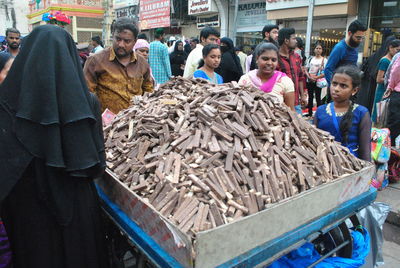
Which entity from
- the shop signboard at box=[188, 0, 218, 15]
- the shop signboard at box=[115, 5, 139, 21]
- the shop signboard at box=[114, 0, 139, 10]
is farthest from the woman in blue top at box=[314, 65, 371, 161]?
the shop signboard at box=[114, 0, 139, 10]

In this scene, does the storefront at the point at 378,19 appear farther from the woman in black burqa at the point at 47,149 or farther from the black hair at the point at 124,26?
the woman in black burqa at the point at 47,149

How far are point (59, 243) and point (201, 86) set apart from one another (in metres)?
1.69

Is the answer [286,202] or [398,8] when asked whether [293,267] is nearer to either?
[286,202]

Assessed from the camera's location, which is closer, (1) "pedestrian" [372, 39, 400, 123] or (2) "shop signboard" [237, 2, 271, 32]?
(1) "pedestrian" [372, 39, 400, 123]

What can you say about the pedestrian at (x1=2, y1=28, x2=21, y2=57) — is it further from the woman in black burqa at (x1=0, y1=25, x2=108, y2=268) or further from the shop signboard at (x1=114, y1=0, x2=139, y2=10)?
the shop signboard at (x1=114, y1=0, x2=139, y2=10)

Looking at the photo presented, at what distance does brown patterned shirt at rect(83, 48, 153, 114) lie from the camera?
10.2ft

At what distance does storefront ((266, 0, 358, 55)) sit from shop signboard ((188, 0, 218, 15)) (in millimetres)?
3844

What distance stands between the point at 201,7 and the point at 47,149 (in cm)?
1646

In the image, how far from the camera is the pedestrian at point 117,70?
10.2 ft

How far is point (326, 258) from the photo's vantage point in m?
2.10

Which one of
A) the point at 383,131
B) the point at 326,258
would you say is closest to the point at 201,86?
the point at 326,258

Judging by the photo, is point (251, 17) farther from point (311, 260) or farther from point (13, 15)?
point (13, 15)

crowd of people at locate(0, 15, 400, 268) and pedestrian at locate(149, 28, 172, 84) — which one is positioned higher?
pedestrian at locate(149, 28, 172, 84)

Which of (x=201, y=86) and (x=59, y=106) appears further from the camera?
(x=201, y=86)
